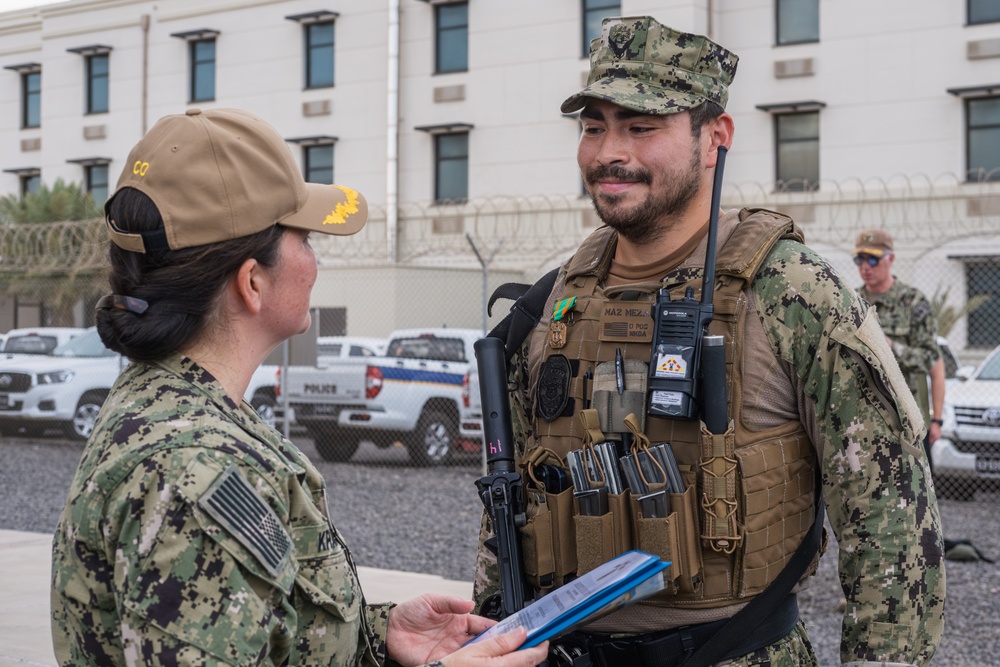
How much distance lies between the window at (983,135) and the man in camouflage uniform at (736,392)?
2058 centimetres

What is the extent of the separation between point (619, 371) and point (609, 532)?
1.16ft

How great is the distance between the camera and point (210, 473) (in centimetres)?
163

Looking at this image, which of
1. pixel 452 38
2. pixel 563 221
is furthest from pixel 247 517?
pixel 452 38

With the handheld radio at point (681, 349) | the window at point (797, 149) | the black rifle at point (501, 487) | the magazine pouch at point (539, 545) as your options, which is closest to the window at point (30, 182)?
the window at point (797, 149)

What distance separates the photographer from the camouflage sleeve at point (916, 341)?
739cm

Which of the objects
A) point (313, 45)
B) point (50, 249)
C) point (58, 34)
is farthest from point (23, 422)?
point (58, 34)

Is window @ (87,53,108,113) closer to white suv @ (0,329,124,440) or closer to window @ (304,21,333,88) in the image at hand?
window @ (304,21,333,88)

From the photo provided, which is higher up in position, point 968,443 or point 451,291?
point 451,291

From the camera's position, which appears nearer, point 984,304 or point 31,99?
point 984,304

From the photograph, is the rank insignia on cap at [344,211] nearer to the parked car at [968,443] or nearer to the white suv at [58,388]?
the parked car at [968,443]

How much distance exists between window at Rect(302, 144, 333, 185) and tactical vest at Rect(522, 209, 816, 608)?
25.9 metres

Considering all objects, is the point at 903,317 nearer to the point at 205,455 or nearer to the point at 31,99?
the point at 205,455

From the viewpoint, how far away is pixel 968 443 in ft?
36.8

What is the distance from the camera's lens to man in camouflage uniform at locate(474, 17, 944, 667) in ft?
8.00
